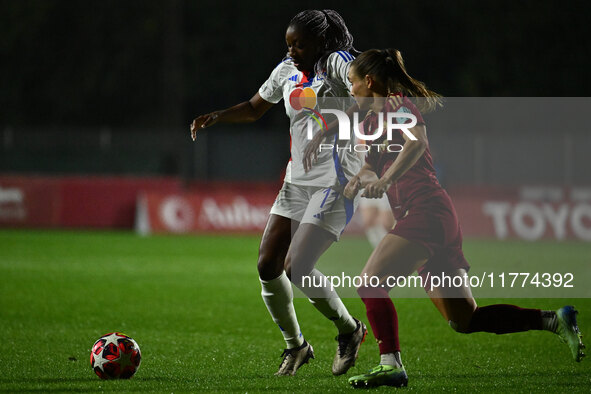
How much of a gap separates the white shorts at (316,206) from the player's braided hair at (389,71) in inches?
37.1

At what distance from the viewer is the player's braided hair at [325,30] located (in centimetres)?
657

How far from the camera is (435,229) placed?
19.2ft

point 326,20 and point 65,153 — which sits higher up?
point 326,20

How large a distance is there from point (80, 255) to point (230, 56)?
21.8 m

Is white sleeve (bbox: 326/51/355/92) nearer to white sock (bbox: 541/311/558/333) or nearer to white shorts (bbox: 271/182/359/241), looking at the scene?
white shorts (bbox: 271/182/359/241)

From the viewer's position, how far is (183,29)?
3872 centimetres

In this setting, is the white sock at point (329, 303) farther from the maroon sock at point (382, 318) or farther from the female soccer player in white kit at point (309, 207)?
the maroon sock at point (382, 318)

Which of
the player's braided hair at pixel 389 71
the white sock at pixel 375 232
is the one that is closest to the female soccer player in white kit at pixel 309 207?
the player's braided hair at pixel 389 71

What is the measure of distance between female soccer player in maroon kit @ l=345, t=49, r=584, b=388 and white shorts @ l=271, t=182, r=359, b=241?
58cm

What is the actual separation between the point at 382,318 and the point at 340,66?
163 cm

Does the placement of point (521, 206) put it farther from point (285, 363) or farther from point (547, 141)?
point (285, 363)

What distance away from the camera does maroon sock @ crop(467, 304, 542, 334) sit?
617cm

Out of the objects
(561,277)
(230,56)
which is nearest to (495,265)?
(561,277)

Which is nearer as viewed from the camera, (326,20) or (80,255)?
(326,20)
